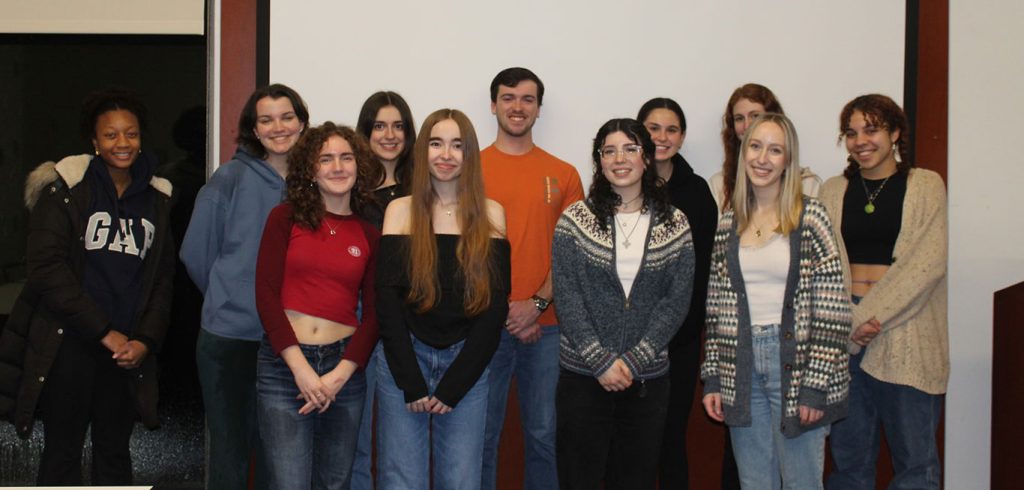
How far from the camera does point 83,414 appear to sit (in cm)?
305

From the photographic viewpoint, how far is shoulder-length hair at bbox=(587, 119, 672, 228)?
8.77 ft

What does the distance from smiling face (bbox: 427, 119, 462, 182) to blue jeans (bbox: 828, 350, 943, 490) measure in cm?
160

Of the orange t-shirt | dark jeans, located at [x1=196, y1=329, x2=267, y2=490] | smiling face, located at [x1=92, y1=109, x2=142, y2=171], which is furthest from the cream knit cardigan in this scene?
smiling face, located at [x1=92, y1=109, x2=142, y2=171]

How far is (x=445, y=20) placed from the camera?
12.1 ft

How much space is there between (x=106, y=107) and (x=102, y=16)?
0.64m

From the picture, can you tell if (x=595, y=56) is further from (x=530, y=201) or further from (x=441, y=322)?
(x=441, y=322)

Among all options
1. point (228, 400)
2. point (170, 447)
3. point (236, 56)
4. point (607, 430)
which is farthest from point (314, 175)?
point (170, 447)

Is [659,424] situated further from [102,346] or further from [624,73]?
[102,346]

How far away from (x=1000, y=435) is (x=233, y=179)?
3.24 m

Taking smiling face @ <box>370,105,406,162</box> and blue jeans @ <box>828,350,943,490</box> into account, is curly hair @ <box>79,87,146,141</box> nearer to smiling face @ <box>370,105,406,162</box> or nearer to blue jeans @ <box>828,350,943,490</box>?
smiling face @ <box>370,105,406,162</box>

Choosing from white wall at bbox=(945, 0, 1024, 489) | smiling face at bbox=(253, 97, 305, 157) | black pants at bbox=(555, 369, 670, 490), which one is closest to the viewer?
black pants at bbox=(555, 369, 670, 490)

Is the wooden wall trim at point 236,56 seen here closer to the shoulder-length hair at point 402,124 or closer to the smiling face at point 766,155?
the shoulder-length hair at point 402,124

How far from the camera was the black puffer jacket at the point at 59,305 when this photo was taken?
3010 millimetres

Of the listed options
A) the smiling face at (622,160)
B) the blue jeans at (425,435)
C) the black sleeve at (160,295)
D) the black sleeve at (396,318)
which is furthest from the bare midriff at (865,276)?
the black sleeve at (160,295)
